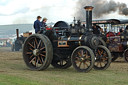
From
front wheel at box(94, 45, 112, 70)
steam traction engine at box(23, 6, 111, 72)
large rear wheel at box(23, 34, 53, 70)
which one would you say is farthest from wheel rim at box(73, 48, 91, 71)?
front wheel at box(94, 45, 112, 70)

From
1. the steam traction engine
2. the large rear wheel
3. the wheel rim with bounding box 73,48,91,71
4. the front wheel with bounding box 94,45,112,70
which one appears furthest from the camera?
the front wheel with bounding box 94,45,112,70

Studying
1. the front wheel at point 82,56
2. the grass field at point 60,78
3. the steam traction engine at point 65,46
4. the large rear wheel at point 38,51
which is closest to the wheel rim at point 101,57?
the steam traction engine at point 65,46

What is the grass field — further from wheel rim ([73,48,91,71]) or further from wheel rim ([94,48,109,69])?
Answer: wheel rim ([94,48,109,69])

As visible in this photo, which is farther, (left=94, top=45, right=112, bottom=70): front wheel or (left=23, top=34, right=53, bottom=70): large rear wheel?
(left=94, top=45, right=112, bottom=70): front wheel

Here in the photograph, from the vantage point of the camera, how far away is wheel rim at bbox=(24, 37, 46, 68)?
9078mm

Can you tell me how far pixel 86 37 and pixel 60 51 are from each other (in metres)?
1.05

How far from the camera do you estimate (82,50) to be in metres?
8.47

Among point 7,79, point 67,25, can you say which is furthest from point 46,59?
point 7,79

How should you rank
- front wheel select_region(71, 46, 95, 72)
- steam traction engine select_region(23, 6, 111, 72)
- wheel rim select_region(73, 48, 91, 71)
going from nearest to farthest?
front wheel select_region(71, 46, 95, 72) < wheel rim select_region(73, 48, 91, 71) < steam traction engine select_region(23, 6, 111, 72)

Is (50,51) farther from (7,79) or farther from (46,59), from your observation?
(7,79)

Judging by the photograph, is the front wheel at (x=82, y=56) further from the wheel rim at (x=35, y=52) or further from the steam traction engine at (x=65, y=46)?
the wheel rim at (x=35, y=52)

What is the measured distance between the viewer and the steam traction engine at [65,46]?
8.55 metres

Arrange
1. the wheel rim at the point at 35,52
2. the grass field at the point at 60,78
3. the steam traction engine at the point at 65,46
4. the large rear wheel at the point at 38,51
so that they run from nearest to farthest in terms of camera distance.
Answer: the grass field at the point at 60,78
the steam traction engine at the point at 65,46
the large rear wheel at the point at 38,51
the wheel rim at the point at 35,52

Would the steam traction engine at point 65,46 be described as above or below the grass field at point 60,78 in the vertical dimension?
above
